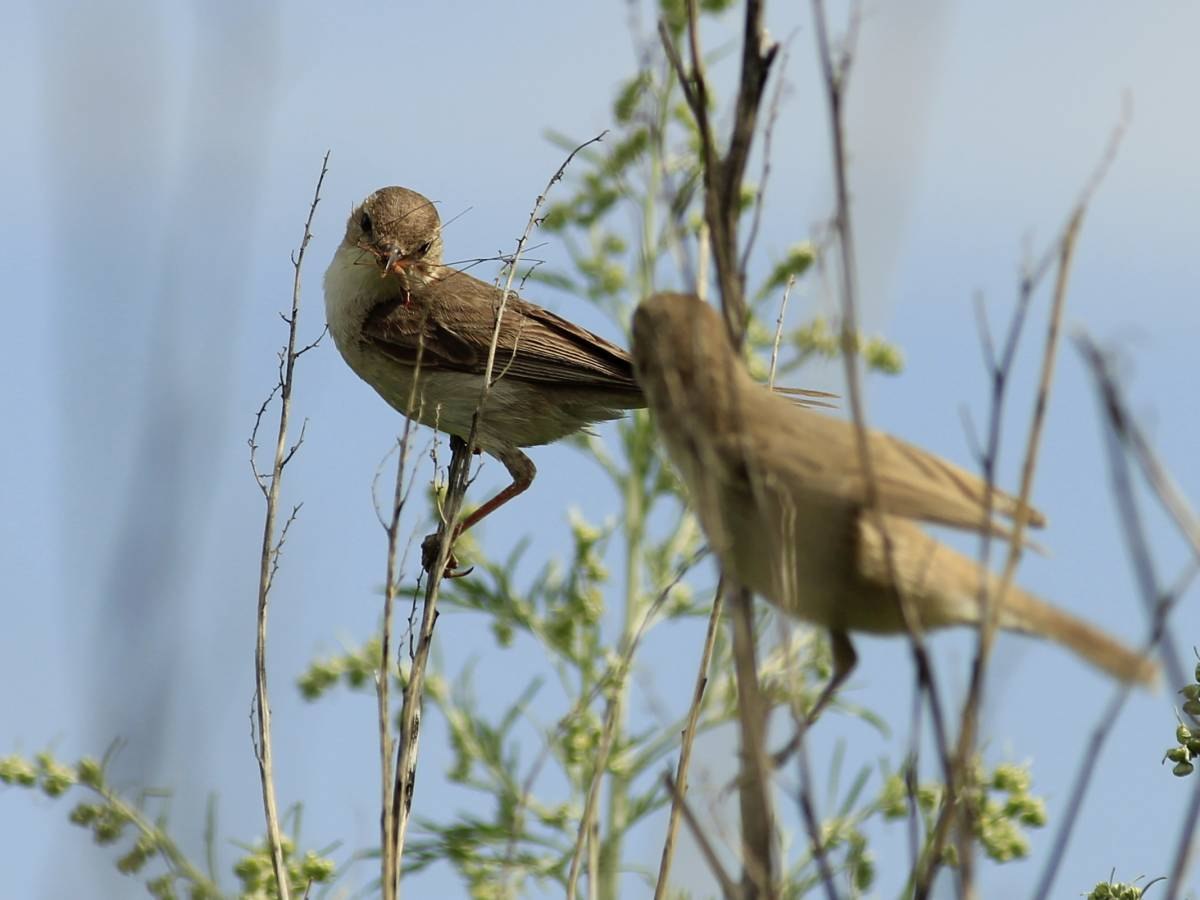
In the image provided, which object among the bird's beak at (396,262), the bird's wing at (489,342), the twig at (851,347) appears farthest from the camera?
the bird's beak at (396,262)

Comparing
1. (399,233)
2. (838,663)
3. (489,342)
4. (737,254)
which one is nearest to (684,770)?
(838,663)

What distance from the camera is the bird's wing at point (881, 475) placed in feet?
7.60

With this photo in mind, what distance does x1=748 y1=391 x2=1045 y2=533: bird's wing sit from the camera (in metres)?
2.32

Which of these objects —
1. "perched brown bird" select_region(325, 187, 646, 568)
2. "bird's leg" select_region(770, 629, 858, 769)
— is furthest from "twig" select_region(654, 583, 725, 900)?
"perched brown bird" select_region(325, 187, 646, 568)

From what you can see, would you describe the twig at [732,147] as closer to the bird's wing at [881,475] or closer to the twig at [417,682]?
the bird's wing at [881,475]

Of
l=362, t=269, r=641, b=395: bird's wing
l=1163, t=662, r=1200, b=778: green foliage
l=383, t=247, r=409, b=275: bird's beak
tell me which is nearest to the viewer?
l=1163, t=662, r=1200, b=778: green foliage

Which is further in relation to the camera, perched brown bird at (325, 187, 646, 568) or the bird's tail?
perched brown bird at (325, 187, 646, 568)

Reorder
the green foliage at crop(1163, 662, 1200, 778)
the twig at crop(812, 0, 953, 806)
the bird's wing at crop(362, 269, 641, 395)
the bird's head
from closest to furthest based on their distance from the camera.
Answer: the twig at crop(812, 0, 953, 806) → the green foliage at crop(1163, 662, 1200, 778) → the bird's wing at crop(362, 269, 641, 395) → the bird's head

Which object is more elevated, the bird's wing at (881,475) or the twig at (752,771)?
the bird's wing at (881,475)

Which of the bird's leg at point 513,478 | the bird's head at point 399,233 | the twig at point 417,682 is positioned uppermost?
the bird's head at point 399,233

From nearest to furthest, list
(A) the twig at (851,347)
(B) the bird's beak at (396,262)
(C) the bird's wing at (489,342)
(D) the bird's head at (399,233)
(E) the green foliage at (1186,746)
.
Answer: (A) the twig at (851,347), (E) the green foliage at (1186,746), (C) the bird's wing at (489,342), (B) the bird's beak at (396,262), (D) the bird's head at (399,233)

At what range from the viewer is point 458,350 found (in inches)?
212

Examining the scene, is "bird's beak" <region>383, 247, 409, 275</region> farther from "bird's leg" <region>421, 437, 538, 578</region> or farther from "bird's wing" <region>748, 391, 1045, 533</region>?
"bird's wing" <region>748, 391, 1045, 533</region>

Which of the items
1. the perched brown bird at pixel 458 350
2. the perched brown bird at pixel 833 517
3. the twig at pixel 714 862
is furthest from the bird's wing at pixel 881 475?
the perched brown bird at pixel 458 350
